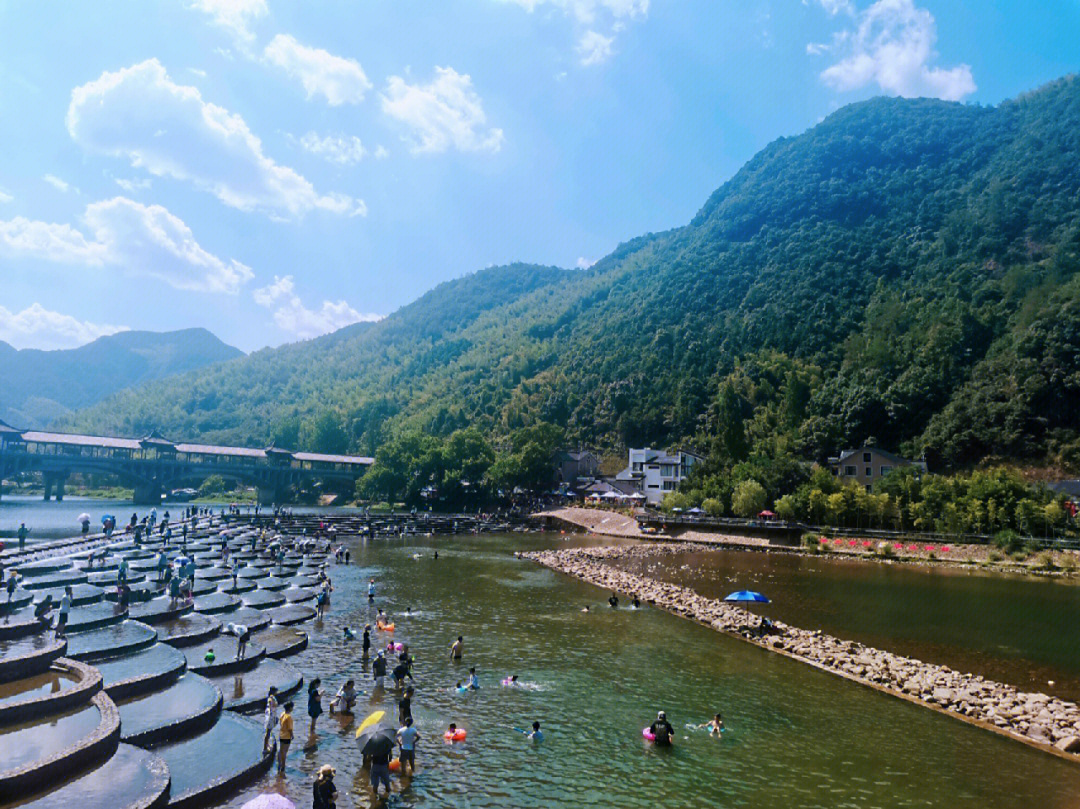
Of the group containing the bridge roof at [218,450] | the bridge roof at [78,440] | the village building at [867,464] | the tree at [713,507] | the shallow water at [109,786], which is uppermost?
the village building at [867,464]

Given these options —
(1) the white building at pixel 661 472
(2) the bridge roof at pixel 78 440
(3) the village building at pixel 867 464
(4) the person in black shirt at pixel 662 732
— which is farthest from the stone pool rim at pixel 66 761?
(2) the bridge roof at pixel 78 440

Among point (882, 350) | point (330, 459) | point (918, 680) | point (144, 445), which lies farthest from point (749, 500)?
point (144, 445)

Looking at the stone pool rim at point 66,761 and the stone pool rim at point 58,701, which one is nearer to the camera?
the stone pool rim at point 66,761

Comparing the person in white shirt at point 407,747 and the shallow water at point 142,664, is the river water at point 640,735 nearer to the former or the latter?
the person in white shirt at point 407,747

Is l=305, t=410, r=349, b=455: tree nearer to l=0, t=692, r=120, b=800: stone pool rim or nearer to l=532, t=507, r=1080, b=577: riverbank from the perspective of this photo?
l=532, t=507, r=1080, b=577: riverbank

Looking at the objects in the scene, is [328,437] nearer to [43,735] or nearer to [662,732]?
[43,735]

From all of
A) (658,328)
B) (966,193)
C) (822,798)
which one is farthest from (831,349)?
(822,798)

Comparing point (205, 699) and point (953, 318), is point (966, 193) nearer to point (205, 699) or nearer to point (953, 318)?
point (953, 318)

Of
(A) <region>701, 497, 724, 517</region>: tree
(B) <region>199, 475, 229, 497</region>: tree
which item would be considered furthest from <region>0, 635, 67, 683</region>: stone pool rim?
(B) <region>199, 475, 229, 497</region>: tree
